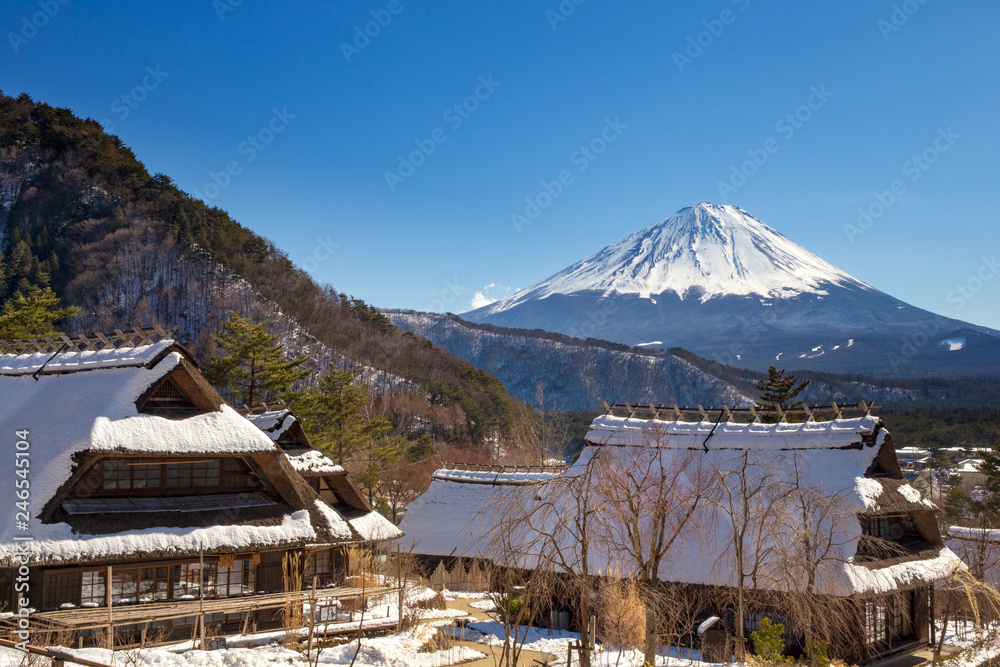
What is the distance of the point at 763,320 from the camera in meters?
175

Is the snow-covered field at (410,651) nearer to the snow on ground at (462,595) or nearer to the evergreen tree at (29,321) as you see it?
the snow on ground at (462,595)

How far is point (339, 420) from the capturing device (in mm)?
32125

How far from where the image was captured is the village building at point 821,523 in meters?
13.8

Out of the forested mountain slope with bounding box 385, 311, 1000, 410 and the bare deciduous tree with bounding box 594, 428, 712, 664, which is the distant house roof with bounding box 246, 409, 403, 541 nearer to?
the bare deciduous tree with bounding box 594, 428, 712, 664

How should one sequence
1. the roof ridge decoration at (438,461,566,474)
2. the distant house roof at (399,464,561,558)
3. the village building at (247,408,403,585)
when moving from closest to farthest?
the village building at (247,408,403,585), the distant house roof at (399,464,561,558), the roof ridge decoration at (438,461,566,474)

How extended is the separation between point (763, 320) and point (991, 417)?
112133 millimetres

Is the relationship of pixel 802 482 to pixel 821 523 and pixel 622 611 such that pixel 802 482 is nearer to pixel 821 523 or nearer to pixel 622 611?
pixel 821 523

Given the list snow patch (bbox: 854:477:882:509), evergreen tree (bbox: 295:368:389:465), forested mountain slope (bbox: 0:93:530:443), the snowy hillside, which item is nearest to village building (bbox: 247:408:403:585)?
evergreen tree (bbox: 295:368:389:465)

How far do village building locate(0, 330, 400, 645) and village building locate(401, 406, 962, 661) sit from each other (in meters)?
4.78

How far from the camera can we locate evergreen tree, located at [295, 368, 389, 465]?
99.8ft

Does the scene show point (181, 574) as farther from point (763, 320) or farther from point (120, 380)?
point (763, 320)

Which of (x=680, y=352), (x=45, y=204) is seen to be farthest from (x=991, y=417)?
(x=45, y=204)

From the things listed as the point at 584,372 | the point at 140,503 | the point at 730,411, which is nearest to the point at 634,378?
the point at 584,372

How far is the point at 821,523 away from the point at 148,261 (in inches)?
2214
